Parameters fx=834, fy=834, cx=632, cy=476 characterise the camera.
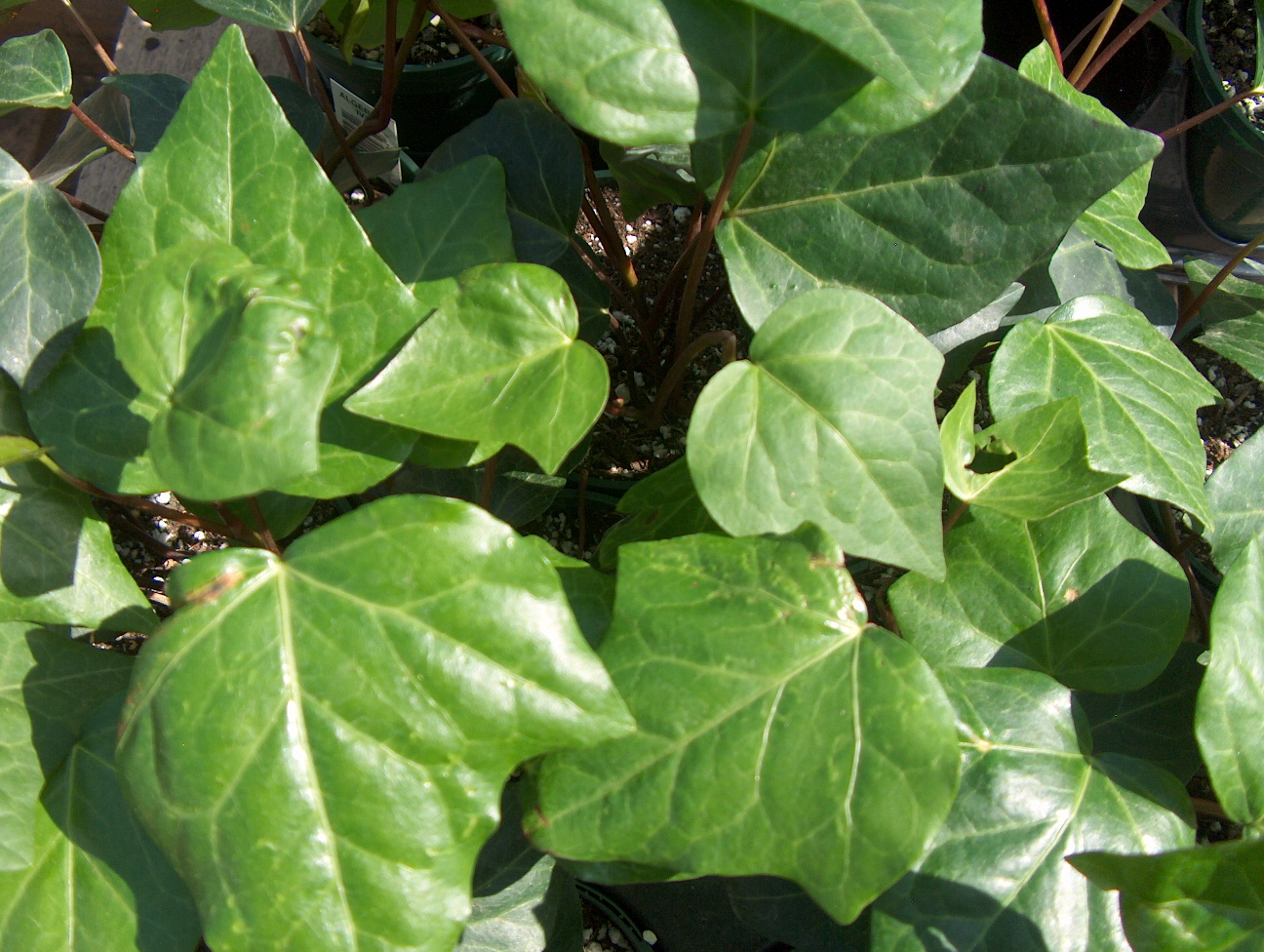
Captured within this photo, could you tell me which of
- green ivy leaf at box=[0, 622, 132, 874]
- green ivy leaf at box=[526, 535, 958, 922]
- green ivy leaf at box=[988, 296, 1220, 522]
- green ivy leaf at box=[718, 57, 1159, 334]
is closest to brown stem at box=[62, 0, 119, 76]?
green ivy leaf at box=[0, 622, 132, 874]

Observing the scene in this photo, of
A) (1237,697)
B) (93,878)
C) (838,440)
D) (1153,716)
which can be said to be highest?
(838,440)

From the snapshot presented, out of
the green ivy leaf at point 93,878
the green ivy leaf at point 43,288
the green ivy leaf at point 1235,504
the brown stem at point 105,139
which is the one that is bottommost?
the green ivy leaf at point 93,878

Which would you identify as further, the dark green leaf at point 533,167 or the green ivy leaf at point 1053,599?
the dark green leaf at point 533,167

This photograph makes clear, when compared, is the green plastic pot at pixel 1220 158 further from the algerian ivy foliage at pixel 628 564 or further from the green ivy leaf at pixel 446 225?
the green ivy leaf at pixel 446 225

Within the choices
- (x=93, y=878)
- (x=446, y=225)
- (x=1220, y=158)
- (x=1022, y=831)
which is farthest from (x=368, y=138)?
(x=1220, y=158)

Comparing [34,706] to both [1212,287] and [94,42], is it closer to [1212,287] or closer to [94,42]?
[94,42]

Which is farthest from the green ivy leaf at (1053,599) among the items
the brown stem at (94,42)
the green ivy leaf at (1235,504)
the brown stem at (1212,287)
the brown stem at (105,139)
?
the brown stem at (94,42)
